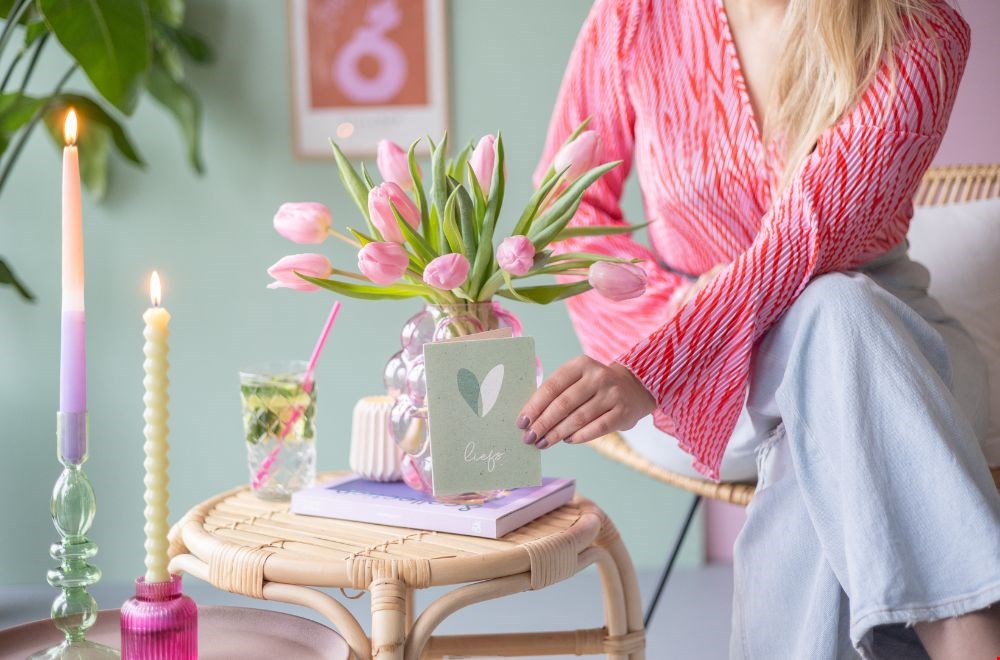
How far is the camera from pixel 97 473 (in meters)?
2.24

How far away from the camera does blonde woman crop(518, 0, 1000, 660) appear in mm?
823

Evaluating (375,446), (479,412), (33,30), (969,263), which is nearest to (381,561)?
(479,412)

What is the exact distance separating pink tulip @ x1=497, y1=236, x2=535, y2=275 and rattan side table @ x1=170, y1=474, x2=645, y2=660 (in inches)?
9.3

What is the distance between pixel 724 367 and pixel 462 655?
0.44 m

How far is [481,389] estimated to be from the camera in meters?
0.87

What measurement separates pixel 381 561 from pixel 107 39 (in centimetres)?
115

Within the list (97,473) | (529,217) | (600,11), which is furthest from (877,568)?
(97,473)

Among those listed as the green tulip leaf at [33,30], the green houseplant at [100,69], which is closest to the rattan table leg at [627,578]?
the green houseplant at [100,69]

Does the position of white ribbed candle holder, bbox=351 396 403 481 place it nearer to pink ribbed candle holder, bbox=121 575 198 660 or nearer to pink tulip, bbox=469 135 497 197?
pink tulip, bbox=469 135 497 197

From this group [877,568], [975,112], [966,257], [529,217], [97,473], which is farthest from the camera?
[97,473]

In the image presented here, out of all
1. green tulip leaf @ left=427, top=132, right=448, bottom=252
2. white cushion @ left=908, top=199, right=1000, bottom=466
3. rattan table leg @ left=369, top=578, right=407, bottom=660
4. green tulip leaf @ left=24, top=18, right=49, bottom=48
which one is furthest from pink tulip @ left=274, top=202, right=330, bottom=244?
green tulip leaf @ left=24, top=18, right=49, bottom=48

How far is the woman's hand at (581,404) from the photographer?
87 cm

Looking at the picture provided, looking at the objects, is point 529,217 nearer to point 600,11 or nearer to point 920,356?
point 920,356

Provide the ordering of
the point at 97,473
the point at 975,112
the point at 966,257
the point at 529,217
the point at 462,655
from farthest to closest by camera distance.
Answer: the point at 97,473
the point at 975,112
the point at 966,257
the point at 462,655
the point at 529,217
